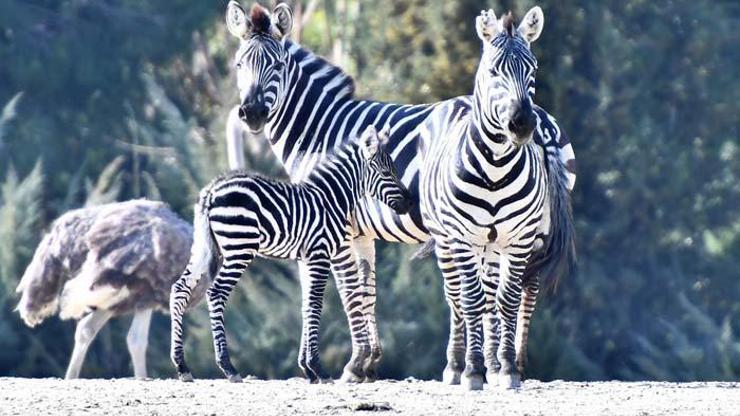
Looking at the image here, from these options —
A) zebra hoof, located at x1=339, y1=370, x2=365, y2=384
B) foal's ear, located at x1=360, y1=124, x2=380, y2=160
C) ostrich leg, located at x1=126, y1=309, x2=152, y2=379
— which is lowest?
zebra hoof, located at x1=339, y1=370, x2=365, y2=384

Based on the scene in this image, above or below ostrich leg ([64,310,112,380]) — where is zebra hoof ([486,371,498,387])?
below

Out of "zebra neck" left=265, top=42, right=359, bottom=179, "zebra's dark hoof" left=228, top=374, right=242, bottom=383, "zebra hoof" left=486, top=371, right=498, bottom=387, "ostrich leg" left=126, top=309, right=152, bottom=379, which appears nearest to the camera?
"zebra hoof" left=486, top=371, right=498, bottom=387

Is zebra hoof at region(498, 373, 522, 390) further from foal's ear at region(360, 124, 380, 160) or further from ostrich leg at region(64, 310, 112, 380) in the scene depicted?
ostrich leg at region(64, 310, 112, 380)

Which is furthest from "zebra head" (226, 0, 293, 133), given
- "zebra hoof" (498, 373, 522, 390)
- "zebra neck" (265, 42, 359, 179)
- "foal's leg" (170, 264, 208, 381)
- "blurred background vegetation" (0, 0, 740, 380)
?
"blurred background vegetation" (0, 0, 740, 380)

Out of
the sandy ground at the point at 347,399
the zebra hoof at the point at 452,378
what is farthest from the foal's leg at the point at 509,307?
the zebra hoof at the point at 452,378

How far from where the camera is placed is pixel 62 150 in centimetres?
2400

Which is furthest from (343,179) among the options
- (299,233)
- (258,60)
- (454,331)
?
(454,331)

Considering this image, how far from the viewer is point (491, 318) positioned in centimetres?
1177

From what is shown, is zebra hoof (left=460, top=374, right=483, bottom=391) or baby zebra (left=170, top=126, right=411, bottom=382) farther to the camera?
baby zebra (left=170, top=126, right=411, bottom=382)

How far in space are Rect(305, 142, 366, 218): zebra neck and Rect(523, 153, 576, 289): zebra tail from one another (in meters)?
1.38

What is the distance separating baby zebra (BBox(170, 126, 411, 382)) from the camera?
40.5ft

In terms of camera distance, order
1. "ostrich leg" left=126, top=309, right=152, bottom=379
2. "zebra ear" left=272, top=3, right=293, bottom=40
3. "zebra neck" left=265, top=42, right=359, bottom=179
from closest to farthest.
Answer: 1. "zebra ear" left=272, top=3, right=293, bottom=40
2. "zebra neck" left=265, top=42, right=359, bottom=179
3. "ostrich leg" left=126, top=309, right=152, bottom=379

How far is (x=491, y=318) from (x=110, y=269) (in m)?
4.49

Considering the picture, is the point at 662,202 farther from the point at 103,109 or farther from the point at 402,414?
the point at 402,414
